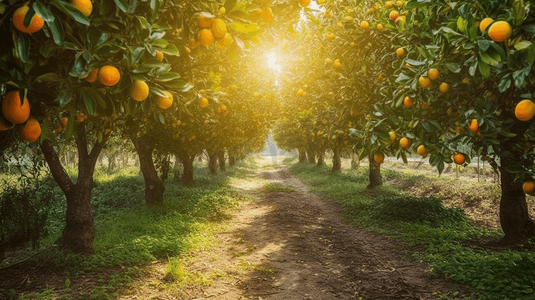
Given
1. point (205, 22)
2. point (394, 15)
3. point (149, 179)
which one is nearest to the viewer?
point (205, 22)

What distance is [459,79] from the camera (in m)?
4.41

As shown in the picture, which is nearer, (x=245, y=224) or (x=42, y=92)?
(x=42, y=92)

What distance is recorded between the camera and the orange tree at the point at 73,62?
1679 mm

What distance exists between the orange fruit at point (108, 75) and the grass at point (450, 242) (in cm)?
554

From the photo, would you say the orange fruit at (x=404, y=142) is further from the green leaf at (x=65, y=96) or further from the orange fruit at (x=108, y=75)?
the green leaf at (x=65, y=96)

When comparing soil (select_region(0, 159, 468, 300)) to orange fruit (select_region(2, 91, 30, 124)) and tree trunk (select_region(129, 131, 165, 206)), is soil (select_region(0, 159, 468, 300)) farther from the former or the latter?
orange fruit (select_region(2, 91, 30, 124))

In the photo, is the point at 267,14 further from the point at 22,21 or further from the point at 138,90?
the point at 22,21

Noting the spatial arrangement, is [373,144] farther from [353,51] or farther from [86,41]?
[86,41]

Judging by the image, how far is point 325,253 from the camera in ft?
23.2

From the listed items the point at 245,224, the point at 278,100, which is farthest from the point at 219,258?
the point at 278,100

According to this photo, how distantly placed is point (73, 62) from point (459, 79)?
465 cm

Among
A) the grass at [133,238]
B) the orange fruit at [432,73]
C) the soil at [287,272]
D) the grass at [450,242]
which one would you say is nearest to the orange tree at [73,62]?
the orange fruit at [432,73]

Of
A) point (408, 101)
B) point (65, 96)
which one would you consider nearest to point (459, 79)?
point (408, 101)

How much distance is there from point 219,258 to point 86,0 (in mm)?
5984
